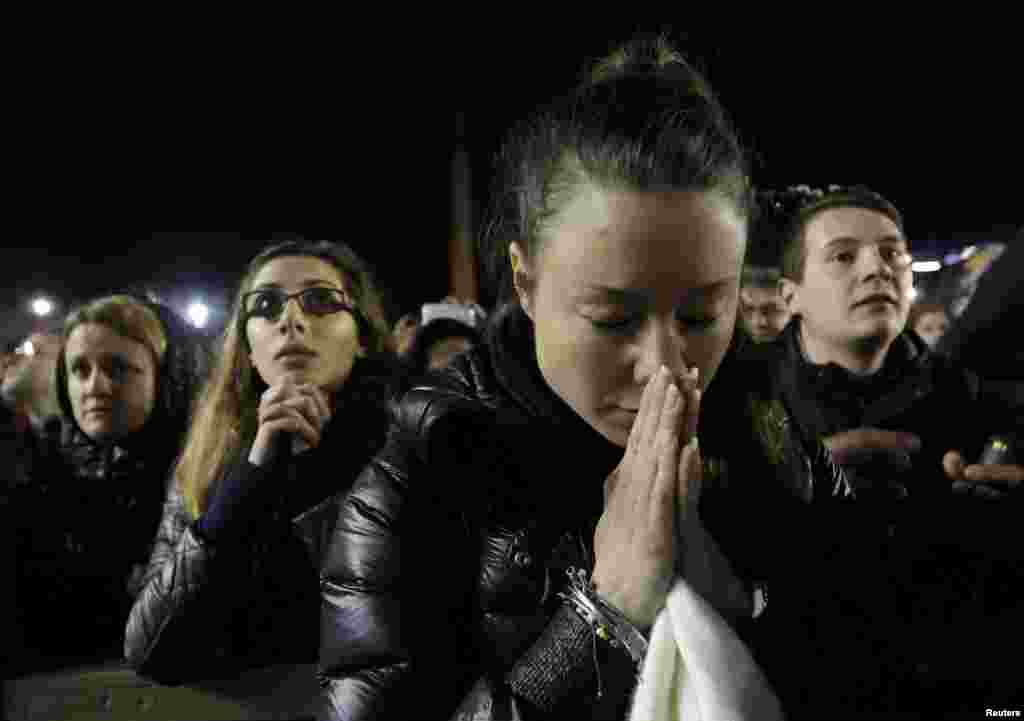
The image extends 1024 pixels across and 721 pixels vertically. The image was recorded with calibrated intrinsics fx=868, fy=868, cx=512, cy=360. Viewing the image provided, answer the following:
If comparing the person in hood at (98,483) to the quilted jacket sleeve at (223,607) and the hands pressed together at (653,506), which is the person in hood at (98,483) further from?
the hands pressed together at (653,506)

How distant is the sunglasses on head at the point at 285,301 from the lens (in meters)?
2.20

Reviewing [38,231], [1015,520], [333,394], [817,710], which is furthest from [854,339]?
[38,231]

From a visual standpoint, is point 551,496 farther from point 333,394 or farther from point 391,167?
point 391,167

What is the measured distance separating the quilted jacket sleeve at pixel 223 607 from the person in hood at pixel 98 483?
0.38 metres

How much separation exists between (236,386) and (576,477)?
1395mm

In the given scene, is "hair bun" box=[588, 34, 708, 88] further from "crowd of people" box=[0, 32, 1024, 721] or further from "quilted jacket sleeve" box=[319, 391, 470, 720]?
"quilted jacket sleeve" box=[319, 391, 470, 720]

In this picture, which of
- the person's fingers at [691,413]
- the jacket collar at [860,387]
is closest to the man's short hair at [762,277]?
the jacket collar at [860,387]

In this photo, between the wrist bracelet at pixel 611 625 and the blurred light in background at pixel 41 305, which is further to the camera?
the blurred light in background at pixel 41 305

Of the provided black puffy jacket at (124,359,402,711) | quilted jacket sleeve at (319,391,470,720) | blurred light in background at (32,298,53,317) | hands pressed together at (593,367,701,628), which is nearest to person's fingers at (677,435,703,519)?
hands pressed together at (593,367,701,628)

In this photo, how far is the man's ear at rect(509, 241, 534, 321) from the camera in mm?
1268

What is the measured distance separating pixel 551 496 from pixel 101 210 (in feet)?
65.1

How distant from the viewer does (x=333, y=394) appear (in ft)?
7.38

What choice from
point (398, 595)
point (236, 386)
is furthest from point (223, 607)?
point (398, 595)

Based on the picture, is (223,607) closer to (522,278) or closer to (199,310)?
(522,278)
